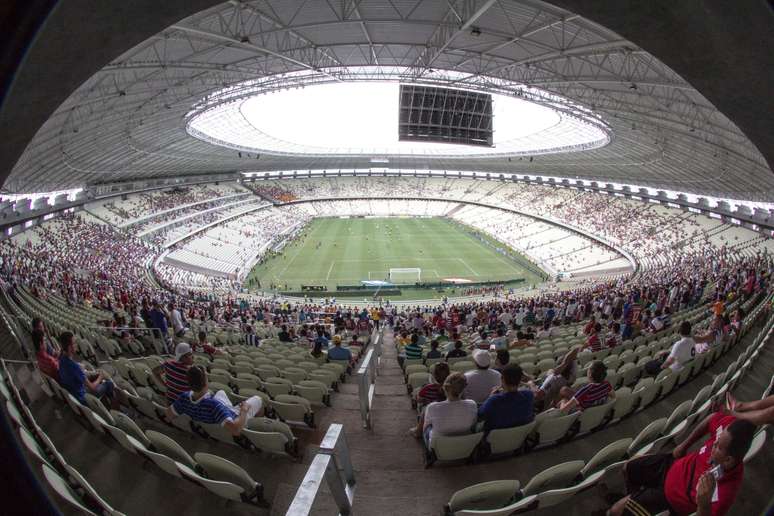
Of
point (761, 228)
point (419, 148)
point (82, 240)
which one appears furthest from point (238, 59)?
point (419, 148)

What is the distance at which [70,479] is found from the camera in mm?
2957

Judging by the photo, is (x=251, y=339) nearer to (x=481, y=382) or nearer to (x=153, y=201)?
(x=481, y=382)

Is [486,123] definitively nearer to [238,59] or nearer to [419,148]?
[238,59]

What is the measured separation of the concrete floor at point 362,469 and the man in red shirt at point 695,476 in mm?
520

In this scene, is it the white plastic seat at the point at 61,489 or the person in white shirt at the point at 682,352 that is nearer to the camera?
the white plastic seat at the point at 61,489

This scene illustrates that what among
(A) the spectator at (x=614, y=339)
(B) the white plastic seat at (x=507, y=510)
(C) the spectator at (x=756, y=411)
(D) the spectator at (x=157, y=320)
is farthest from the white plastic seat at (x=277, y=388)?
(A) the spectator at (x=614, y=339)

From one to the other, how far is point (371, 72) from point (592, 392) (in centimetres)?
2728

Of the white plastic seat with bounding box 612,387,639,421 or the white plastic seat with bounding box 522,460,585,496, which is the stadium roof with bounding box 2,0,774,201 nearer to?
the white plastic seat with bounding box 612,387,639,421

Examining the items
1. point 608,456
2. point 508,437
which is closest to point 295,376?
point 508,437

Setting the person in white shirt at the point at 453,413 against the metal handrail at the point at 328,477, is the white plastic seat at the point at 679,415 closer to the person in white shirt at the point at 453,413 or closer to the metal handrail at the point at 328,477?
the person in white shirt at the point at 453,413

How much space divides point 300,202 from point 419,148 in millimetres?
28289

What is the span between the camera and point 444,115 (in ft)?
101

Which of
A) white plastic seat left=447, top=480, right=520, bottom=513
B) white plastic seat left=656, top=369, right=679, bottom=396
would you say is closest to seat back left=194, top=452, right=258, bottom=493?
white plastic seat left=447, top=480, right=520, bottom=513

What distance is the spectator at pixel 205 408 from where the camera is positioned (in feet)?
12.3
